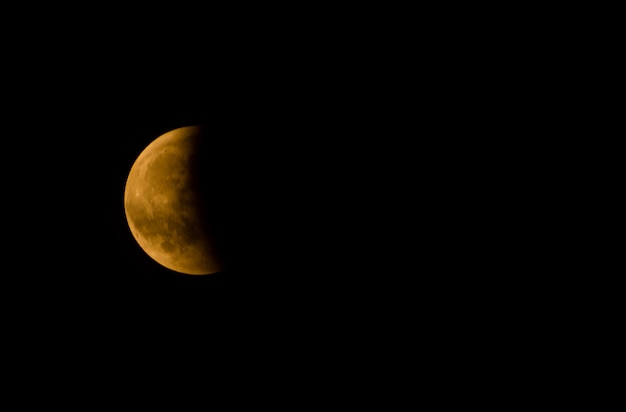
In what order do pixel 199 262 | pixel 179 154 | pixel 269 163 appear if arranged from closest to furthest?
1. pixel 269 163
2. pixel 179 154
3. pixel 199 262

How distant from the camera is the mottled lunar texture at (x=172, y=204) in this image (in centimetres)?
208

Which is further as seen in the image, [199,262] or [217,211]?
[199,262]

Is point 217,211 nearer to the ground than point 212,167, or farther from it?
nearer to the ground

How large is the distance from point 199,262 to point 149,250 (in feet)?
1.14

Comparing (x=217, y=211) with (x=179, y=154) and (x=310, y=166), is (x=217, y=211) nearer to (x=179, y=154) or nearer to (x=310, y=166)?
(x=179, y=154)

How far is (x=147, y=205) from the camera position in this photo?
7.07ft

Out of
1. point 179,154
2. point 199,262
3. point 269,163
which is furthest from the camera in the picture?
point 199,262

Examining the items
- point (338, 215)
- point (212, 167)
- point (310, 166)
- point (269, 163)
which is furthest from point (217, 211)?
point (338, 215)

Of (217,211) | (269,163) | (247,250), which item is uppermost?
(269,163)

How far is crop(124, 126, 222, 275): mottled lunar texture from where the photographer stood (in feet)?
6.82

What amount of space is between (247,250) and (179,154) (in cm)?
Answer: 69

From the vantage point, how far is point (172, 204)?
82.5 inches

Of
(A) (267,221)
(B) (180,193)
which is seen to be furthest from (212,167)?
(A) (267,221)

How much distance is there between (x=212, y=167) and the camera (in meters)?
2.04
